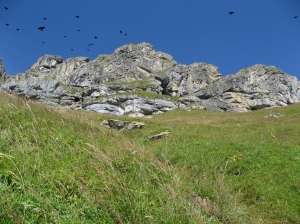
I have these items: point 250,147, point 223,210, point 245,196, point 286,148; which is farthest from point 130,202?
point 286,148

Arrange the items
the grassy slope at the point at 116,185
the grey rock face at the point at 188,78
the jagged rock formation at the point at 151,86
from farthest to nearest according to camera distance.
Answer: the grey rock face at the point at 188,78, the jagged rock formation at the point at 151,86, the grassy slope at the point at 116,185

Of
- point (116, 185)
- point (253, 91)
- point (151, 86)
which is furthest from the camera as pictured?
point (151, 86)

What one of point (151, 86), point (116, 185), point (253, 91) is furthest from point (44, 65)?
point (116, 185)

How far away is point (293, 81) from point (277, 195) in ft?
389

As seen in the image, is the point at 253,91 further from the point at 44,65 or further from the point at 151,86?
the point at 44,65

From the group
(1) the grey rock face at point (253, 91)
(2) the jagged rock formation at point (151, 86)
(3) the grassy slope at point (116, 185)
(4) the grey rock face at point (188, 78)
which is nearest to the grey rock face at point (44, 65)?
(2) the jagged rock formation at point (151, 86)

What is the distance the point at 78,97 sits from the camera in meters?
110

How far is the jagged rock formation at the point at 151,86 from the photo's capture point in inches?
3100

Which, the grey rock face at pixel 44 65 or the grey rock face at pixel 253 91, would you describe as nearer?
the grey rock face at pixel 253 91

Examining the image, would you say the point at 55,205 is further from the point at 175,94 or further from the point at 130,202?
the point at 175,94

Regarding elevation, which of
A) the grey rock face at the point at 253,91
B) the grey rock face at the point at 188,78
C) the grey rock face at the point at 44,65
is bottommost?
the grey rock face at the point at 253,91

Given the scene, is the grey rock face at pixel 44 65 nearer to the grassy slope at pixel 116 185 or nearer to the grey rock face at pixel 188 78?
the grey rock face at pixel 188 78

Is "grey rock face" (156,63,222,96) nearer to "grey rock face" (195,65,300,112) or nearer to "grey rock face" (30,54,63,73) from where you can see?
"grey rock face" (195,65,300,112)

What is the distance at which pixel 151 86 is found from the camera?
106 meters
